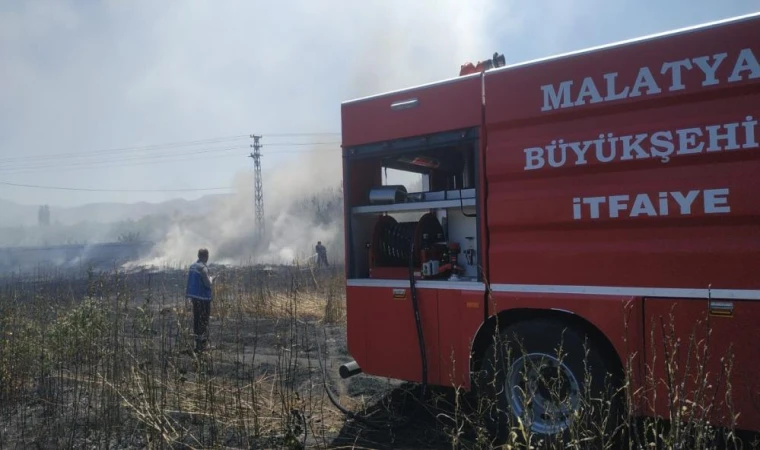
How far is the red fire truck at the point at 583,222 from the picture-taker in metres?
3.37

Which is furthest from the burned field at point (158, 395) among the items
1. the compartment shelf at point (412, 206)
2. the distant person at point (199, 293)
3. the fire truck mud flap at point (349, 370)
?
the distant person at point (199, 293)

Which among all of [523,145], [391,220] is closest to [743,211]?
[523,145]

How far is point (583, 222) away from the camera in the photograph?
391cm

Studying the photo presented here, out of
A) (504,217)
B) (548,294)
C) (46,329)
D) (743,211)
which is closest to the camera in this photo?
(743,211)

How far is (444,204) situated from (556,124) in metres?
1.19

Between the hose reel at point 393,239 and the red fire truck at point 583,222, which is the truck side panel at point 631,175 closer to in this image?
the red fire truck at point 583,222

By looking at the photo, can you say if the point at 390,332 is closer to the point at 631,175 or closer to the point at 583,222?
the point at 583,222

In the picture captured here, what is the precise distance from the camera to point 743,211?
3334 millimetres

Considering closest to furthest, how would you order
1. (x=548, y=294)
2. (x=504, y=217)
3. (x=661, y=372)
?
1. (x=661, y=372)
2. (x=548, y=294)
3. (x=504, y=217)

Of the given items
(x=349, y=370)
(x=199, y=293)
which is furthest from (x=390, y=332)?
(x=199, y=293)

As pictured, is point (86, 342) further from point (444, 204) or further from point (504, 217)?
point (504, 217)

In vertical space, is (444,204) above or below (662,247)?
above

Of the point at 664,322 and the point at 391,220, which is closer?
the point at 664,322

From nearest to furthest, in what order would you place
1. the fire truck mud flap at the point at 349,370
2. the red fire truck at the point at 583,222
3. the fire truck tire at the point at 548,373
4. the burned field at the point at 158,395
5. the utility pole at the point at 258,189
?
the red fire truck at the point at 583,222 < the fire truck tire at the point at 548,373 < the burned field at the point at 158,395 < the fire truck mud flap at the point at 349,370 < the utility pole at the point at 258,189
